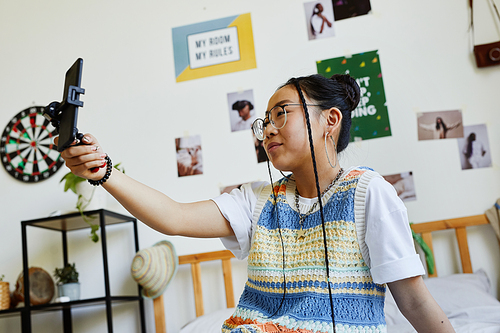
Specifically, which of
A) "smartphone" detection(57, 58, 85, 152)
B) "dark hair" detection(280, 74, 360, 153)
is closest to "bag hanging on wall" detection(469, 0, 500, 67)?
"dark hair" detection(280, 74, 360, 153)

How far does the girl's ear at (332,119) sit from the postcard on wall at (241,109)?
106cm

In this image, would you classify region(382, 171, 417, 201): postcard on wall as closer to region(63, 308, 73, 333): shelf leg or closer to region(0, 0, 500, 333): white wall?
region(0, 0, 500, 333): white wall

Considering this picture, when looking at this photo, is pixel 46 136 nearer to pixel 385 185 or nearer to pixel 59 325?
pixel 59 325

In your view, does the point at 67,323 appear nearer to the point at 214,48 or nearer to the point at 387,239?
the point at 214,48

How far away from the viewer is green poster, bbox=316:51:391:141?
2.05m

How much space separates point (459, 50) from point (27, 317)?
7.38 feet

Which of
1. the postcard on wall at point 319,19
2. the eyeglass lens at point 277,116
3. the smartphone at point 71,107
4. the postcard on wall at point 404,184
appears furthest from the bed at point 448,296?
the smartphone at point 71,107

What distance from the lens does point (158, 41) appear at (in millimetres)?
2260

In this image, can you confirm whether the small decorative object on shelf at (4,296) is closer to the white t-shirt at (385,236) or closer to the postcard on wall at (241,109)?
the postcard on wall at (241,109)

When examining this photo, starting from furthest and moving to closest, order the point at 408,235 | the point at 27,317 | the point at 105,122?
the point at 105,122 → the point at 27,317 → the point at 408,235

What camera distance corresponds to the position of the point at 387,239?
836 mm

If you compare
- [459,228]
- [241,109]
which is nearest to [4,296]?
[241,109]

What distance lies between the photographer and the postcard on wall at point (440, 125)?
2.01 meters

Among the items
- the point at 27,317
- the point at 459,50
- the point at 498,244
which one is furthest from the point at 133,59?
the point at 498,244
